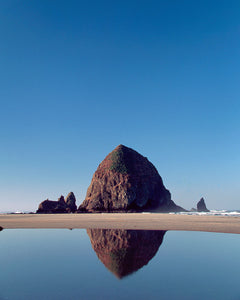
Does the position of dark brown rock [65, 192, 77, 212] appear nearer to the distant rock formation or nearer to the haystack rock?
the distant rock formation

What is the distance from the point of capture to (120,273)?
5395 millimetres

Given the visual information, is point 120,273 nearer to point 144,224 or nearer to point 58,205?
point 144,224

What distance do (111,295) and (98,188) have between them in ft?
323

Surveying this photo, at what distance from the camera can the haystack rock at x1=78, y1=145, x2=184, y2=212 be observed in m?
91.4

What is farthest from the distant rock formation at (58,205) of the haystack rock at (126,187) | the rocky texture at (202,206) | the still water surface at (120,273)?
the still water surface at (120,273)

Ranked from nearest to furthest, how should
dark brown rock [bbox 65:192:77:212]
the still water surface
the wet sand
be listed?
the still water surface
the wet sand
dark brown rock [bbox 65:192:77:212]

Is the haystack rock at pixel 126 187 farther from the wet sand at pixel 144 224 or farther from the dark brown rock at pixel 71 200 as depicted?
the wet sand at pixel 144 224

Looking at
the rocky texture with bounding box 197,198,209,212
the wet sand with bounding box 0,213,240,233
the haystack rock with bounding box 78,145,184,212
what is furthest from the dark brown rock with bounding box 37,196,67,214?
the rocky texture with bounding box 197,198,209,212

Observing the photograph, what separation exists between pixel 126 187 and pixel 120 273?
287 ft

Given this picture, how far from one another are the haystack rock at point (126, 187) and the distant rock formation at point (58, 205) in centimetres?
1104

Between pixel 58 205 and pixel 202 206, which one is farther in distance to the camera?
pixel 202 206

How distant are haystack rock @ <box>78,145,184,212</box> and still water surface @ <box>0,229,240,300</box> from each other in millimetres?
81546

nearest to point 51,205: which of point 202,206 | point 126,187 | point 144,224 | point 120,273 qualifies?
point 126,187

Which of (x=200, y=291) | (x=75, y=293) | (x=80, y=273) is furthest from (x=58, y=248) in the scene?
(x=200, y=291)
